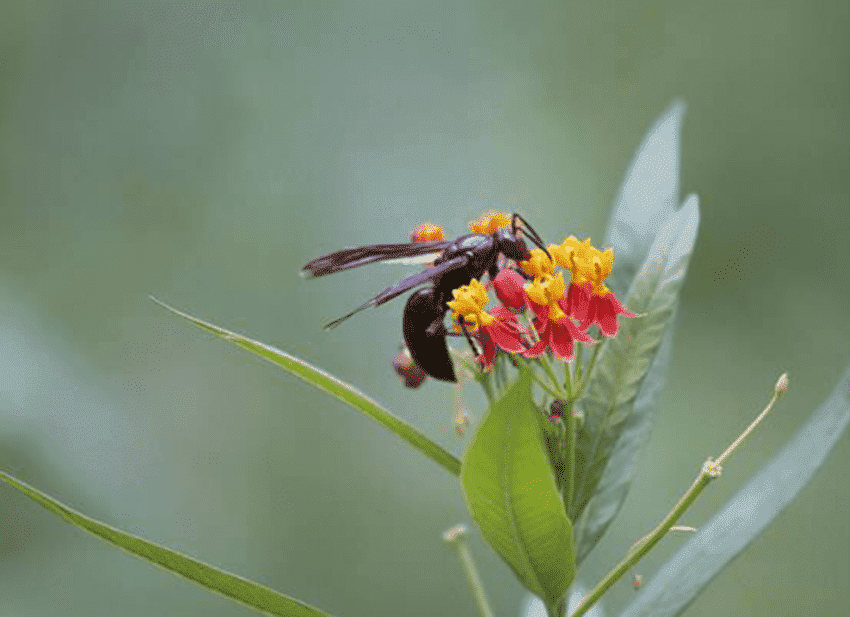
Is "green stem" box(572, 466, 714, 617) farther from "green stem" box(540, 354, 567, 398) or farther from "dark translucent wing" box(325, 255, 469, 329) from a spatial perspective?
"dark translucent wing" box(325, 255, 469, 329)

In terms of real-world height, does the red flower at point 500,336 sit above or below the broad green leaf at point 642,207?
below

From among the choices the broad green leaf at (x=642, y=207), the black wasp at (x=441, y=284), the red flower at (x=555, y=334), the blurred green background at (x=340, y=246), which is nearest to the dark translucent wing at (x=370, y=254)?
the black wasp at (x=441, y=284)

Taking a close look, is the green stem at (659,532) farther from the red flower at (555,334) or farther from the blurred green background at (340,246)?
the blurred green background at (340,246)

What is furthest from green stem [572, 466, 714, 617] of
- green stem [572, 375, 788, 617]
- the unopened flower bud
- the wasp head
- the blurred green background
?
the blurred green background

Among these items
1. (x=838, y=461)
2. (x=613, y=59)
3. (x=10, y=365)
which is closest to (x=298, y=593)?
(x=10, y=365)

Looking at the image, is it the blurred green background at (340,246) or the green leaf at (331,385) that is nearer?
the green leaf at (331,385)

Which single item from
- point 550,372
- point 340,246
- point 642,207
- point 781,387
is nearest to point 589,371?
point 550,372

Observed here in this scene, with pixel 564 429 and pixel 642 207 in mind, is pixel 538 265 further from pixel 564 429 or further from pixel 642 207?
pixel 642 207
